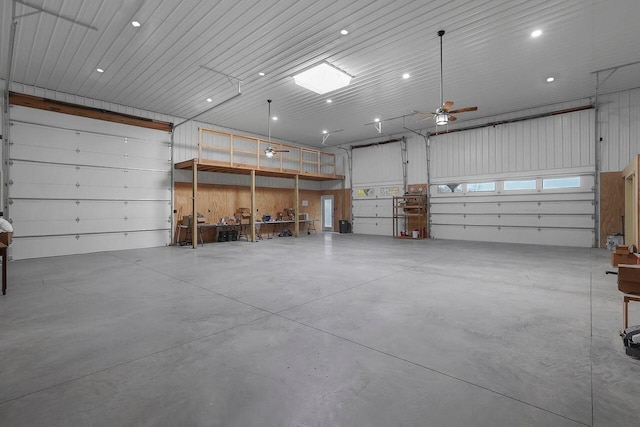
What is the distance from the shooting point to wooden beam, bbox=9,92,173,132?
8.16 metres

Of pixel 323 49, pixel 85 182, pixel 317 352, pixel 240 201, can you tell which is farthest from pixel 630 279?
pixel 240 201

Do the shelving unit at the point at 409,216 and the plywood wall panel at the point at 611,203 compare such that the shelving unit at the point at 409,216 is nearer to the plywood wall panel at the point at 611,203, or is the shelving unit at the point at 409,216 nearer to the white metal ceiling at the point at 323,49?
the white metal ceiling at the point at 323,49

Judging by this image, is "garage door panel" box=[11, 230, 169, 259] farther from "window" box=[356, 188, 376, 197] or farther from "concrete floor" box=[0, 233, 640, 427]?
"window" box=[356, 188, 376, 197]

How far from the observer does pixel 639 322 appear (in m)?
3.29

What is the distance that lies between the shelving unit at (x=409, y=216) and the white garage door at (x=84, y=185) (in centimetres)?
968

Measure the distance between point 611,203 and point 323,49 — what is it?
9.91 meters

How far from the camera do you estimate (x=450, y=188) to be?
12555mm

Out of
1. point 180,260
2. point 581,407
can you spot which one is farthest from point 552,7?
point 180,260

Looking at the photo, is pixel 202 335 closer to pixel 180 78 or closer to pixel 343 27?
pixel 343 27

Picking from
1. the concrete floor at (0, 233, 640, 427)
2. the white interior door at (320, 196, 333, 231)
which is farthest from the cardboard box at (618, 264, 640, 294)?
the white interior door at (320, 196, 333, 231)

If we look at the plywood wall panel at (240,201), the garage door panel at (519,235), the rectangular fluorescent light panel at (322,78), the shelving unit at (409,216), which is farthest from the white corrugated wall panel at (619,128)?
the plywood wall panel at (240,201)

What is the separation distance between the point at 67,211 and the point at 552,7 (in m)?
12.7

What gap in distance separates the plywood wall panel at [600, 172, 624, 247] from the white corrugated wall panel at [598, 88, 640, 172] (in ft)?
0.97

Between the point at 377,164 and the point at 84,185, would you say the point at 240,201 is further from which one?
the point at 377,164
